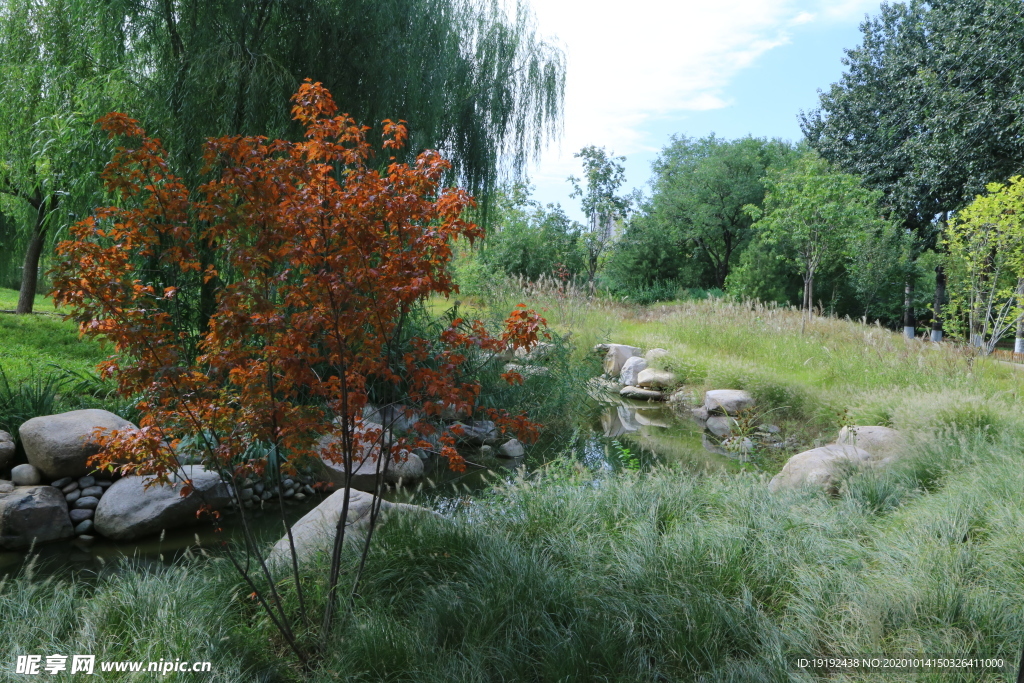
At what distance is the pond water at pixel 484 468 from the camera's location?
4240mm

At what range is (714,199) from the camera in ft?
87.6

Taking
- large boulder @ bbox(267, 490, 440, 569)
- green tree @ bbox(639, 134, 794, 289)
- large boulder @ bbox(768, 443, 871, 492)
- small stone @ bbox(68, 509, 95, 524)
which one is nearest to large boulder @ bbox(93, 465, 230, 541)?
small stone @ bbox(68, 509, 95, 524)

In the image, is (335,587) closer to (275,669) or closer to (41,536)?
(275,669)

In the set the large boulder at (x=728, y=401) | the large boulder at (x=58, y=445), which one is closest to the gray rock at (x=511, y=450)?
the large boulder at (x=728, y=401)

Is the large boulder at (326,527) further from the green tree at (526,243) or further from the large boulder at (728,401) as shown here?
the green tree at (526,243)

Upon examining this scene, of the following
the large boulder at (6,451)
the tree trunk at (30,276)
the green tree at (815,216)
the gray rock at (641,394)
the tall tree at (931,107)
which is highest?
the tall tree at (931,107)

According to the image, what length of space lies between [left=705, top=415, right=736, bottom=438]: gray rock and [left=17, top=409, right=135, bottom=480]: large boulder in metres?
6.10

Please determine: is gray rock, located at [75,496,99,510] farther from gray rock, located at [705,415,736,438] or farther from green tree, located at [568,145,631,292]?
green tree, located at [568,145,631,292]

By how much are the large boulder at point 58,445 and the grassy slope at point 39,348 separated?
4.54ft

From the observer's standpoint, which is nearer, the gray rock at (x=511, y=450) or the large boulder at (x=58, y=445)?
the large boulder at (x=58, y=445)

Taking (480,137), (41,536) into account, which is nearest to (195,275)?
(41,536)

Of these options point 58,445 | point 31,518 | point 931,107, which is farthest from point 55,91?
point 931,107

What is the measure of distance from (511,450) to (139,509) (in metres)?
3.47

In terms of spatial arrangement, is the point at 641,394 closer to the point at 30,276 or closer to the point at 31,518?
the point at 31,518
